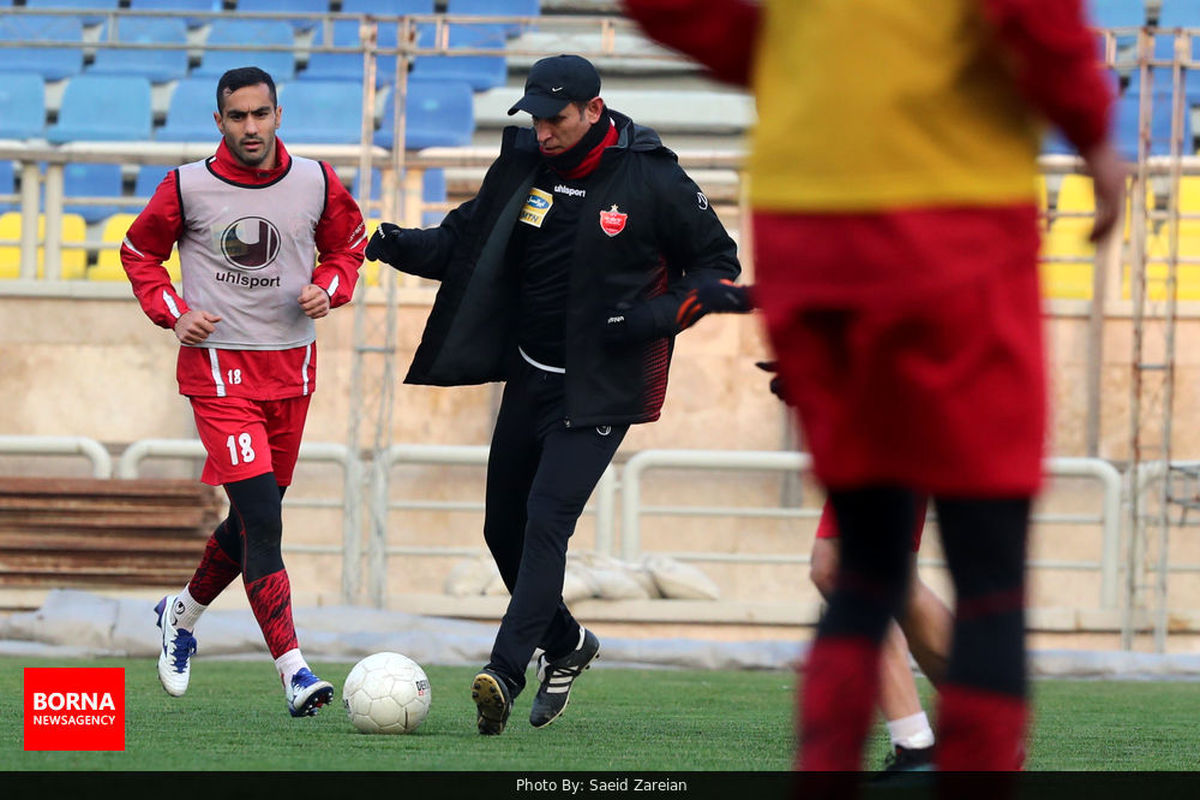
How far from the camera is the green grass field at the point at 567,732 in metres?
4.66

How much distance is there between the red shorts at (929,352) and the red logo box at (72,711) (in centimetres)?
288

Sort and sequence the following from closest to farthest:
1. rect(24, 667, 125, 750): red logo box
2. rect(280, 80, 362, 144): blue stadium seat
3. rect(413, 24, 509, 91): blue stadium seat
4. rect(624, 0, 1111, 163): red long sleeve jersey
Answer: rect(624, 0, 1111, 163): red long sleeve jersey, rect(24, 667, 125, 750): red logo box, rect(280, 80, 362, 144): blue stadium seat, rect(413, 24, 509, 91): blue stadium seat

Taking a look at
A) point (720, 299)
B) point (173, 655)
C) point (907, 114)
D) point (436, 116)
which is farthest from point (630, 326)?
point (436, 116)

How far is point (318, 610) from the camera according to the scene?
33.2ft

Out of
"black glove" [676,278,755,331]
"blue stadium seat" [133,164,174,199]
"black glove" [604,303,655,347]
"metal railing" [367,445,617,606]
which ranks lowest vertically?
"metal railing" [367,445,617,606]

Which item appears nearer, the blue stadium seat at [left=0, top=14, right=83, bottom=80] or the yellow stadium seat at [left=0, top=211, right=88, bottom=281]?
the yellow stadium seat at [left=0, top=211, right=88, bottom=281]

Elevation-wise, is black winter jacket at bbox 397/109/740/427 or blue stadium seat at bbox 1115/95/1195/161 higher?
blue stadium seat at bbox 1115/95/1195/161

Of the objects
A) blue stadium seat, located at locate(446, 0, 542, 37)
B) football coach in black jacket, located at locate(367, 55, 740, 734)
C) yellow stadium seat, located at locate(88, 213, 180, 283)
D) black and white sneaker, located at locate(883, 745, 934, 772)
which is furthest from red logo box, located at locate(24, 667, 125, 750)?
blue stadium seat, located at locate(446, 0, 542, 37)

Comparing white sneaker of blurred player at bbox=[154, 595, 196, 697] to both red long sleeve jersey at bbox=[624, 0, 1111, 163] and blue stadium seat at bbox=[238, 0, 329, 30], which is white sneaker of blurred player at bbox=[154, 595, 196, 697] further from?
blue stadium seat at bbox=[238, 0, 329, 30]

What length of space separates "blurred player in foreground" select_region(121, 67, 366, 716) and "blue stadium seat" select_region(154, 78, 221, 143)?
380 inches

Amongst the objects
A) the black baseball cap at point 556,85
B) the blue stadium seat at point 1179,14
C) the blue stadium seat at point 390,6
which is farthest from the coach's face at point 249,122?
the blue stadium seat at point 1179,14

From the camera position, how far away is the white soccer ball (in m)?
5.41

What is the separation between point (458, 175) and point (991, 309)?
1265 cm

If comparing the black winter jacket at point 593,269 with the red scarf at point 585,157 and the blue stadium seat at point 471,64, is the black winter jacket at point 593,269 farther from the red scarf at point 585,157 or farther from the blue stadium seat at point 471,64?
the blue stadium seat at point 471,64
